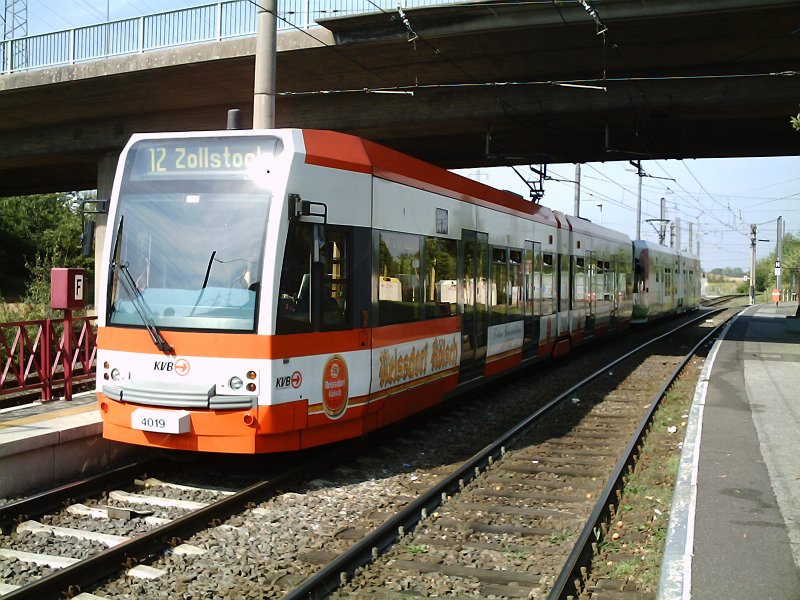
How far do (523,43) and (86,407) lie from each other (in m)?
11.4

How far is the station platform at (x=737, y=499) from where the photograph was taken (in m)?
4.99

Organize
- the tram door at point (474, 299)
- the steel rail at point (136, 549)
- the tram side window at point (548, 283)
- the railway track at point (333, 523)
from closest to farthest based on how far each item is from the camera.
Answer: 1. the steel rail at point (136, 549)
2. the railway track at point (333, 523)
3. the tram door at point (474, 299)
4. the tram side window at point (548, 283)

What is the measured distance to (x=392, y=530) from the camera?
6.25m

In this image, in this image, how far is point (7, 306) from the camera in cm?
1519

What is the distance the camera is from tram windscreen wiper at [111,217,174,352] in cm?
726

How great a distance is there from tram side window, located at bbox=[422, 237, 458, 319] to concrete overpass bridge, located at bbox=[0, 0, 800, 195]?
4.77m

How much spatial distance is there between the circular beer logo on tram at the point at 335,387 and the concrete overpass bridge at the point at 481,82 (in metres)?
7.77

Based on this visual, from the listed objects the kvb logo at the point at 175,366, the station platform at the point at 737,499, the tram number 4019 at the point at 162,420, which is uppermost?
the kvb logo at the point at 175,366

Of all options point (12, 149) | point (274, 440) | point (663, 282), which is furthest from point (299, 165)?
point (663, 282)

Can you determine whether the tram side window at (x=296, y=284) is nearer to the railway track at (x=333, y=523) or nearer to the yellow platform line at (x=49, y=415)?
the railway track at (x=333, y=523)

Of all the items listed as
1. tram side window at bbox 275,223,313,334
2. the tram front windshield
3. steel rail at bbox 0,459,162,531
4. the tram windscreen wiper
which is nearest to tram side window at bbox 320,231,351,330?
tram side window at bbox 275,223,313,334

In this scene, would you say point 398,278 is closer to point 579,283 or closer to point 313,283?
point 313,283

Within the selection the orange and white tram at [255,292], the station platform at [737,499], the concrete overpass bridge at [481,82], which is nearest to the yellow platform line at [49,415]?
the orange and white tram at [255,292]

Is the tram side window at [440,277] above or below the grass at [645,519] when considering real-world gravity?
above
